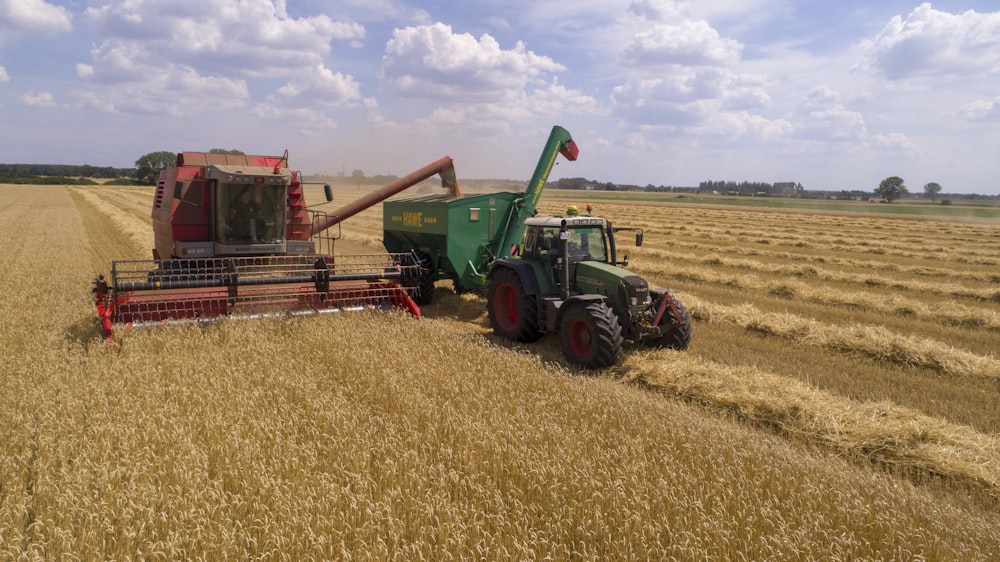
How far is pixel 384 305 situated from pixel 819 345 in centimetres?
592

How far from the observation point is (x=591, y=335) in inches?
247

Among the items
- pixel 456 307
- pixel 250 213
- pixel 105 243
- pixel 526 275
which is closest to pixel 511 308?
pixel 526 275

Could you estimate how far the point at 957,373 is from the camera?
6586 millimetres

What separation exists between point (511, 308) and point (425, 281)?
2.59 meters

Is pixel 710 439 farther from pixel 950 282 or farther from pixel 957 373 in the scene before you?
pixel 950 282

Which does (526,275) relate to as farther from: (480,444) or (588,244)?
(480,444)

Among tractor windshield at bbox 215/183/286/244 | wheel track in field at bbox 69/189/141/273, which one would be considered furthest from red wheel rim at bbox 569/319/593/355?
wheel track in field at bbox 69/189/141/273

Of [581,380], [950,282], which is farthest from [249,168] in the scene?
[950,282]

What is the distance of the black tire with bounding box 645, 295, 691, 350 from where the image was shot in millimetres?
6762

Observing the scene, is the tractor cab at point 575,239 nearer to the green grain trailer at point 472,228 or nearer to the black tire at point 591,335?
the black tire at point 591,335

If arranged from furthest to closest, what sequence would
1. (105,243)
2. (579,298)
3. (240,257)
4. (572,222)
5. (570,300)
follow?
(105,243) < (240,257) < (572,222) < (570,300) < (579,298)

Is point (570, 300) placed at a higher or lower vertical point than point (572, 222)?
lower

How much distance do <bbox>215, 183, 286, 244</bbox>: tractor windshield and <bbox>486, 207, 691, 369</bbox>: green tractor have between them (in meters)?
3.54

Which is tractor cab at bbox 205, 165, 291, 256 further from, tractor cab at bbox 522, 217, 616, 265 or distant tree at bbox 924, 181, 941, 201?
distant tree at bbox 924, 181, 941, 201
